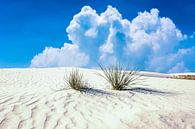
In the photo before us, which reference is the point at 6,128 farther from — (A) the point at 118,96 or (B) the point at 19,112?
(A) the point at 118,96

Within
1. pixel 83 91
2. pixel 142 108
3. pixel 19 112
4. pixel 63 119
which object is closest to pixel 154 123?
pixel 142 108

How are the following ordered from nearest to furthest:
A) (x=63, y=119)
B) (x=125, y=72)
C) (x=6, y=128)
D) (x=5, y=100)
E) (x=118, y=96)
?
(x=6, y=128)
(x=63, y=119)
(x=5, y=100)
(x=118, y=96)
(x=125, y=72)

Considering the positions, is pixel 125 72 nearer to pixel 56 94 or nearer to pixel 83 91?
pixel 83 91

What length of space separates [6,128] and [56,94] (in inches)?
122

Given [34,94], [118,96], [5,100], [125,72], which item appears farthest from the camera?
[125,72]

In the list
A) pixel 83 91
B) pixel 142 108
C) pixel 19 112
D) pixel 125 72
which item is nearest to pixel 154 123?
pixel 142 108

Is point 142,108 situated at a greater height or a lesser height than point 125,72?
lesser

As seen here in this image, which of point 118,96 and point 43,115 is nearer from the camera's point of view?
point 43,115

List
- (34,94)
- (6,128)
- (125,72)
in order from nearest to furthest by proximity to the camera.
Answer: (6,128)
(34,94)
(125,72)

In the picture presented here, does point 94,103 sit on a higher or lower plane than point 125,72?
lower

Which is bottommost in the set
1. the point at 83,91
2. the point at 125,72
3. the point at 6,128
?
the point at 6,128

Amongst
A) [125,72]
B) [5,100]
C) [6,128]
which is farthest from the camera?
[125,72]

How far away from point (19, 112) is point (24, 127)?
0.88 m

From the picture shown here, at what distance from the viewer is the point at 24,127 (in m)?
5.64
